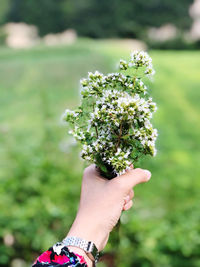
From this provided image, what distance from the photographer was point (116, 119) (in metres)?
1.49

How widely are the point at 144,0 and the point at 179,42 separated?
30.0ft

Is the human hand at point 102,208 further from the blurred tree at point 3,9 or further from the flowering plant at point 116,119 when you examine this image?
the blurred tree at point 3,9

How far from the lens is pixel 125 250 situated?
3.46 meters

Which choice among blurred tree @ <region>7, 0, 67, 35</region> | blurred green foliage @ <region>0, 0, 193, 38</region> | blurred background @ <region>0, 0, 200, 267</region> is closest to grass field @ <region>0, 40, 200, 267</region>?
blurred background @ <region>0, 0, 200, 267</region>

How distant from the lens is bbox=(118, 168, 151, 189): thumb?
4.95 feet

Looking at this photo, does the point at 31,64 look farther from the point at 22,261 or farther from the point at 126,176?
the point at 126,176

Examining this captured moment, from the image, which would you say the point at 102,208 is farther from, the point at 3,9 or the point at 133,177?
the point at 3,9

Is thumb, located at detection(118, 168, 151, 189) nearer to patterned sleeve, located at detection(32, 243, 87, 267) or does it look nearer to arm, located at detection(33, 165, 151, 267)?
arm, located at detection(33, 165, 151, 267)

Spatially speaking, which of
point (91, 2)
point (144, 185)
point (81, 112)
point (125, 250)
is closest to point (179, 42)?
point (91, 2)

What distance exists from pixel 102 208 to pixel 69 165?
3.76 meters

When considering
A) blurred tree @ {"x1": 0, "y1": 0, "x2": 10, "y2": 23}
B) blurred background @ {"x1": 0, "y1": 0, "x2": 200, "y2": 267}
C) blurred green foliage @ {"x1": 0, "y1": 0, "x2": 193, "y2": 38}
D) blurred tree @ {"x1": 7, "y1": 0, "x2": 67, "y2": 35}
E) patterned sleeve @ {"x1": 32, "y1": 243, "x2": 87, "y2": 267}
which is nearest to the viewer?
patterned sleeve @ {"x1": 32, "y1": 243, "x2": 87, "y2": 267}

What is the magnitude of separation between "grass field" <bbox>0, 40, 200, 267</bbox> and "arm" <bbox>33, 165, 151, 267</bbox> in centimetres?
49

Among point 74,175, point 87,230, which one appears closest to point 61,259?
point 87,230

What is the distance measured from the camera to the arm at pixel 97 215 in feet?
4.77
